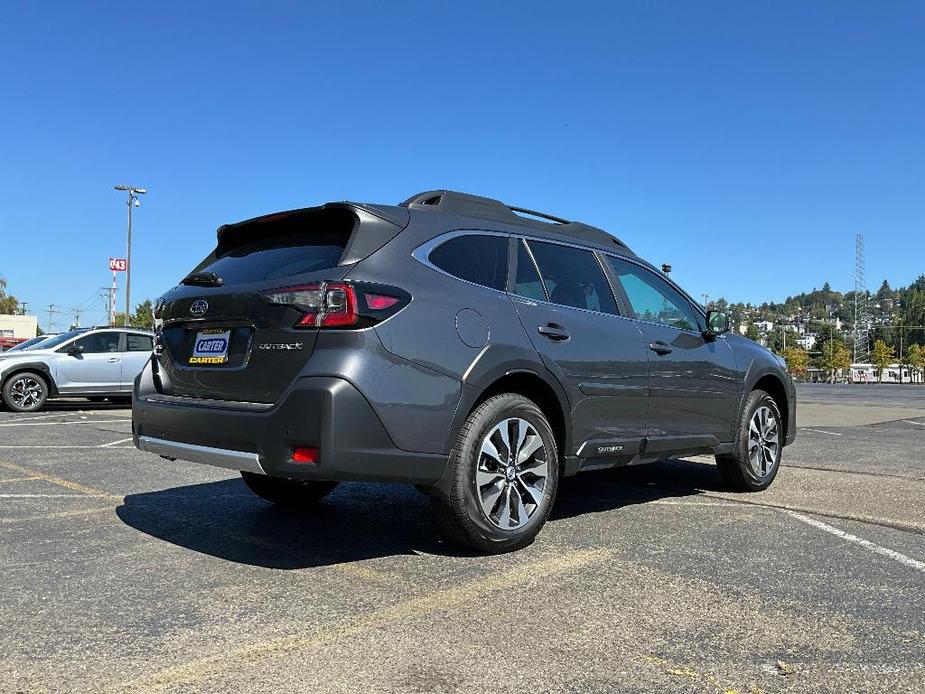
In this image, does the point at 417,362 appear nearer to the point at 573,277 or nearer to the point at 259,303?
the point at 259,303

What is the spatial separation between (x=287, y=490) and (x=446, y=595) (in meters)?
2.06

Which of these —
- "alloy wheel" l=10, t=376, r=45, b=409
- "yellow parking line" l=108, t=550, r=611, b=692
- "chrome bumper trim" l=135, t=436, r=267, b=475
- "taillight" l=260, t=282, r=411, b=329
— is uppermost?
"taillight" l=260, t=282, r=411, b=329

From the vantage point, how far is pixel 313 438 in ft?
11.1

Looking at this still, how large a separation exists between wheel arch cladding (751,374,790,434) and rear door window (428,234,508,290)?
2.93 metres

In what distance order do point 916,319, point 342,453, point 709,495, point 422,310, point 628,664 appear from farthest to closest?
point 916,319
point 709,495
point 422,310
point 342,453
point 628,664

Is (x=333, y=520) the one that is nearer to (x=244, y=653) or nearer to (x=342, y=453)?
(x=342, y=453)

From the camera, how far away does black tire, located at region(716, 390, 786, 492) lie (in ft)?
19.3

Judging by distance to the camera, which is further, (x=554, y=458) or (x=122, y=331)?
(x=122, y=331)

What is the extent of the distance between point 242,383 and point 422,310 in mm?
910

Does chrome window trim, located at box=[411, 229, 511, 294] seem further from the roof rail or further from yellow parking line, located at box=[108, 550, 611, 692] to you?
yellow parking line, located at box=[108, 550, 611, 692]

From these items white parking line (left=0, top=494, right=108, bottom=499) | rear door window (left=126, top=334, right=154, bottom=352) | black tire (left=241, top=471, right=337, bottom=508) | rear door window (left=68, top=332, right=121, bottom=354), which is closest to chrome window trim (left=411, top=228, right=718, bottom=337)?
black tire (left=241, top=471, right=337, bottom=508)

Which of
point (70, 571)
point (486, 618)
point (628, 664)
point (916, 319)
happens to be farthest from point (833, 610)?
point (916, 319)

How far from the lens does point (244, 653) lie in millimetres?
2623

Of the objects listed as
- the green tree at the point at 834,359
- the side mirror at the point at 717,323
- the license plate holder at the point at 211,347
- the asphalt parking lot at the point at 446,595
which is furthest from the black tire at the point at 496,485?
the green tree at the point at 834,359
